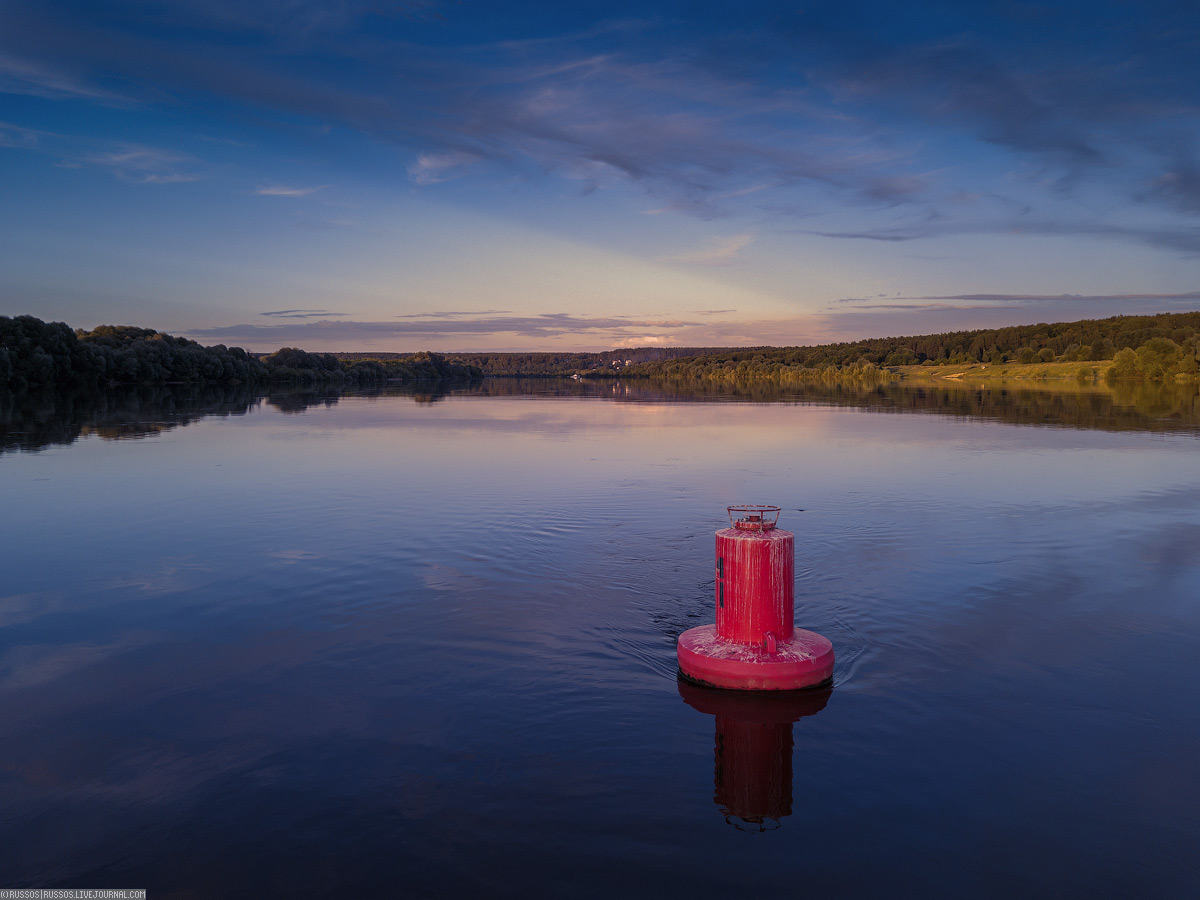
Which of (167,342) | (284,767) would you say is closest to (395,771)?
(284,767)

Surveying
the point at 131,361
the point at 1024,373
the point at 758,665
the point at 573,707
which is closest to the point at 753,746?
the point at 758,665

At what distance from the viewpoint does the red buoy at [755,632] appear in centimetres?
904

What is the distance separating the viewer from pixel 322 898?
5.78 meters

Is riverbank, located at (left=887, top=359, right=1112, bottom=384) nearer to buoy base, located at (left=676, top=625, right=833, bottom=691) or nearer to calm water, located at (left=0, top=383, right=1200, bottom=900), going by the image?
calm water, located at (left=0, top=383, right=1200, bottom=900)

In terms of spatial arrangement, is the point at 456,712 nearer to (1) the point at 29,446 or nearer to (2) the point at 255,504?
(2) the point at 255,504

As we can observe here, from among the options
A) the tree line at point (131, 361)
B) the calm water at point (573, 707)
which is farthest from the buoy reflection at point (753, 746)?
the tree line at point (131, 361)

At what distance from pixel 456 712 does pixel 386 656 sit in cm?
205

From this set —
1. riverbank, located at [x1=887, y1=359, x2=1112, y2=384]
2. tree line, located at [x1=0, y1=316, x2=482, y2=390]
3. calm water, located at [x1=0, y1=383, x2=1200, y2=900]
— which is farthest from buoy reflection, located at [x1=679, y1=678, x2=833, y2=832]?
riverbank, located at [x1=887, y1=359, x2=1112, y2=384]

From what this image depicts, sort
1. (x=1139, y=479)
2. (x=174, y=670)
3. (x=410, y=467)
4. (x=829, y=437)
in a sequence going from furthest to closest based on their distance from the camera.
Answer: (x=829, y=437) < (x=410, y=467) < (x=1139, y=479) < (x=174, y=670)

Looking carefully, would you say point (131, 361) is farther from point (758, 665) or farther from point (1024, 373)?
point (1024, 373)

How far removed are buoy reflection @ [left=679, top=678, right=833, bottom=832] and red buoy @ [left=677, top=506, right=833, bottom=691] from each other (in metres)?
0.14

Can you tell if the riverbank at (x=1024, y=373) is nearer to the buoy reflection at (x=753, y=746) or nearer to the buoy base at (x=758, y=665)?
the buoy base at (x=758, y=665)

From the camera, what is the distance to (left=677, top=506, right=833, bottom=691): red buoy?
9.04 metres

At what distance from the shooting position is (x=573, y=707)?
8.78 meters
